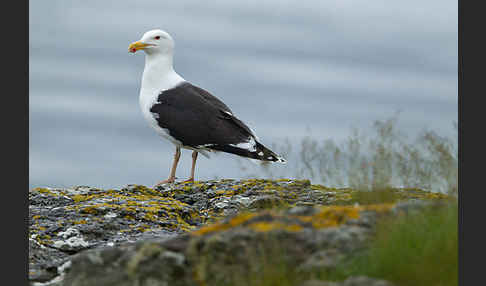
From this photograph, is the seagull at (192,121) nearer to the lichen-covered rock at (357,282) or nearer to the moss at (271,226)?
the moss at (271,226)

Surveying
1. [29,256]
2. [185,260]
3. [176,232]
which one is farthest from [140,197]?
[185,260]

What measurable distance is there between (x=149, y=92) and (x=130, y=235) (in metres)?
4.94

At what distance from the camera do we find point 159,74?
11055 millimetres

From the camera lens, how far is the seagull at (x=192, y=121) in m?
10.2

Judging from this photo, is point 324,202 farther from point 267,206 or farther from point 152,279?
point 152,279

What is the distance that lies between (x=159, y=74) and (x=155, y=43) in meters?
0.64

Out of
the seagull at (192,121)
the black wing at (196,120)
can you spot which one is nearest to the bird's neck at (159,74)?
the seagull at (192,121)

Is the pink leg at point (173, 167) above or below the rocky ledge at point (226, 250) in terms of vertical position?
above

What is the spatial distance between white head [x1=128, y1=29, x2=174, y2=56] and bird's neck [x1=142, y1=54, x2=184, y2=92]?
0.08 m

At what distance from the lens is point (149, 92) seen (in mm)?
10891

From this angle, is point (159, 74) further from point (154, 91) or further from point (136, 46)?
point (136, 46)

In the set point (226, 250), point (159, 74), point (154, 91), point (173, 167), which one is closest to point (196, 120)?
point (173, 167)

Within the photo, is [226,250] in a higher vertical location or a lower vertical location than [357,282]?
higher

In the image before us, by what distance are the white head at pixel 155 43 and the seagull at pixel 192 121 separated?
405 mm
